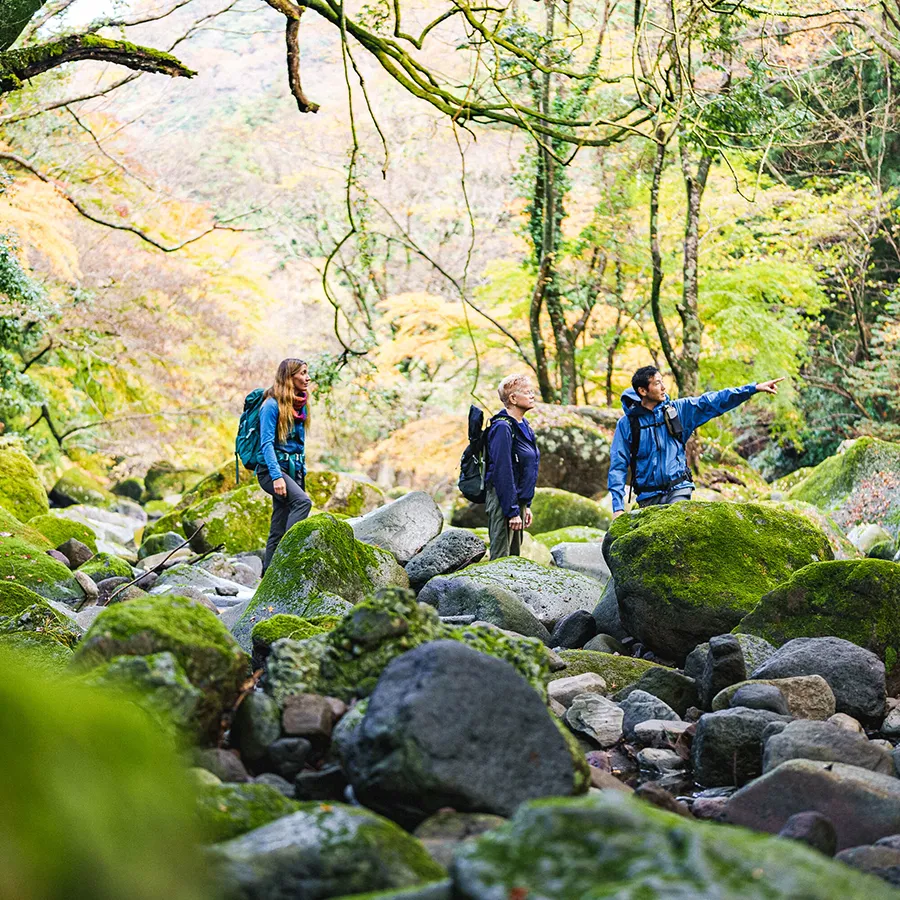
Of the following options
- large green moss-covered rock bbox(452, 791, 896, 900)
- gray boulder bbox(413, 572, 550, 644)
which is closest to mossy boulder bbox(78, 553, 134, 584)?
gray boulder bbox(413, 572, 550, 644)

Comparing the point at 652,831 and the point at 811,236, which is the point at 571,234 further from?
the point at 652,831

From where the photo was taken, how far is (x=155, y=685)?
3.31m

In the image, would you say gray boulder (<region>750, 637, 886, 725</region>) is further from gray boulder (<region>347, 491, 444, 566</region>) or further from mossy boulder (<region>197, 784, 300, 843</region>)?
gray boulder (<region>347, 491, 444, 566</region>)

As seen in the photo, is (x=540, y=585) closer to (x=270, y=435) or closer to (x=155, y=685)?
(x=270, y=435)

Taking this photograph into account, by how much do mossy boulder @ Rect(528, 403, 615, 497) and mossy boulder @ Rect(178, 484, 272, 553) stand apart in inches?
180

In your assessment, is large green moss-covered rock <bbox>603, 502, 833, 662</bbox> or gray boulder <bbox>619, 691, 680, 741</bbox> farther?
large green moss-covered rock <bbox>603, 502, 833, 662</bbox>

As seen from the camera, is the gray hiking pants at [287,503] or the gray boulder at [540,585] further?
the gray hiking pants at [287,503]

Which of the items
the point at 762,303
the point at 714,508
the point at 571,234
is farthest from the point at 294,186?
the point at 714,508

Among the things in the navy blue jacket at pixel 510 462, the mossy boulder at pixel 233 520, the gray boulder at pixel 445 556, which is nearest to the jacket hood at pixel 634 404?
the navy blue jacket at pixel 510 462

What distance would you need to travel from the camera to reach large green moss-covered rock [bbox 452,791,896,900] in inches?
84.2

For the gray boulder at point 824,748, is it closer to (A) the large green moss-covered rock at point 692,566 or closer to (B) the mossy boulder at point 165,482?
(A) the large green moss-covered rock at point 692,566

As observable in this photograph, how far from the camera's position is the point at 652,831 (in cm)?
232

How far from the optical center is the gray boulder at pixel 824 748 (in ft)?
14.2

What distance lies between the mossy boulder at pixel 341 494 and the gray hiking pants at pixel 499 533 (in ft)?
19.3
